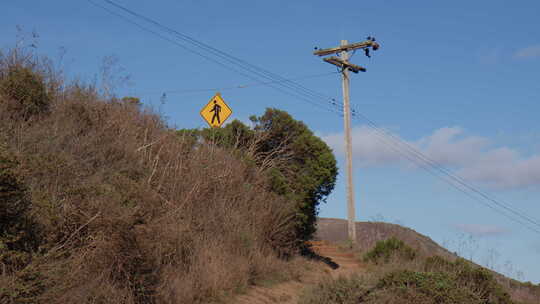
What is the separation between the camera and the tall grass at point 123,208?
8.00 meters

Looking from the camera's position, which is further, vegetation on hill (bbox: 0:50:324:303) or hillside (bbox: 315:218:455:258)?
hillside (bbox: 315:218:455:258)

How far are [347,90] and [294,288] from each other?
13785 mm

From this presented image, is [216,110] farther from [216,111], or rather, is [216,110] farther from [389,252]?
[389,252]

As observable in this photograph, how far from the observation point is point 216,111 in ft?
58.0

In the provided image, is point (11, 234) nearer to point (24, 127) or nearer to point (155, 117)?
point (24, 127)

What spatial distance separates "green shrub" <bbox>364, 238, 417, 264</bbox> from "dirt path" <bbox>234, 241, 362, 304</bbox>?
0.61 meters

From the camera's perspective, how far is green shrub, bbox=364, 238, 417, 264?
20.5 metres

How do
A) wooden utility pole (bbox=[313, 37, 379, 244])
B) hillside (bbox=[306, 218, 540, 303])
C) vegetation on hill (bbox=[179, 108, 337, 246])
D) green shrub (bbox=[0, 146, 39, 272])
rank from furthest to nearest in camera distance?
wooden utility pole (bbox=[313, 37, 379, 244]) < vegetation on hill (bbox=[179, 108, 337, 246]) < hillside (bbox=[306, 218, 540, 303]) < green shrub (bbox=[0, 146, 39, 272])

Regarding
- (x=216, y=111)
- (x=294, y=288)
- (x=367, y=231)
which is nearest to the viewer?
(x=294, y=288)

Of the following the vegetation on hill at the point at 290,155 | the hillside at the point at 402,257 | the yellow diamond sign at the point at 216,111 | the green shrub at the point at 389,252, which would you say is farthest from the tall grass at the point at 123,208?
the green shrub at the point at 389,252

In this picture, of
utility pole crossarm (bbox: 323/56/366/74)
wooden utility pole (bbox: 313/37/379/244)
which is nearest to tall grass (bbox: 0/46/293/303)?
wooden utility pole (bbox: 313/37/379/244)

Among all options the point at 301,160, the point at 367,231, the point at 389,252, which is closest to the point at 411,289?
the point at 301,160

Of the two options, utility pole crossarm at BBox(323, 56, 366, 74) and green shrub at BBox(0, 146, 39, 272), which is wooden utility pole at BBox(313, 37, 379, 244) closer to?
utility pole crossarm at BBox(323, 56, 366, 74)

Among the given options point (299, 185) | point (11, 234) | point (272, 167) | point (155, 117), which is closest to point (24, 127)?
point (11, 234)
